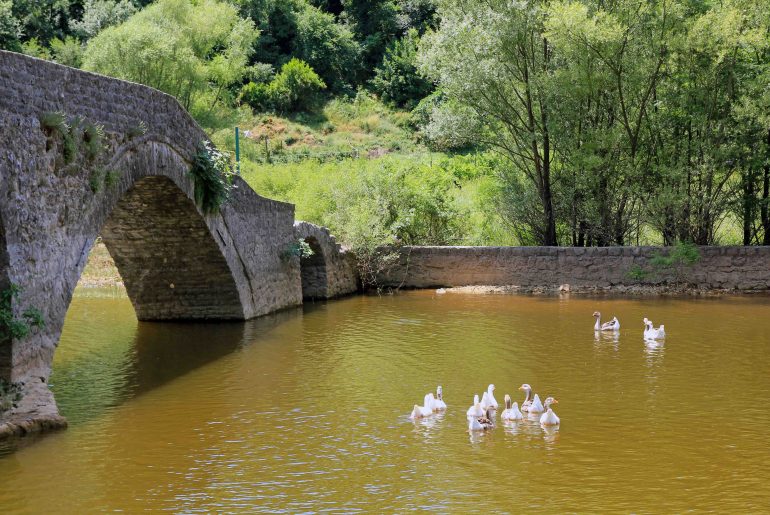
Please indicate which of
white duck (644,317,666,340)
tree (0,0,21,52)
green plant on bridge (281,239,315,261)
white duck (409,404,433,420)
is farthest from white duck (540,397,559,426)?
tree (0,0,21,52)

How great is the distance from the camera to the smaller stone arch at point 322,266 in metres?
20.9

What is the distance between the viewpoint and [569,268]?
2250cm

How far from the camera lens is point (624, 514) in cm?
713

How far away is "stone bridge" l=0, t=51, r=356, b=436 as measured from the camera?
32.2 feet

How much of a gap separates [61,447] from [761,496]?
6.27m

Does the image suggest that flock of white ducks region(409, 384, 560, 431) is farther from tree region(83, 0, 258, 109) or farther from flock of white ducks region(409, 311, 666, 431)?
tree region(83, 0, 258, 109)

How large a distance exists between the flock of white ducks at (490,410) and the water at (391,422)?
166mm

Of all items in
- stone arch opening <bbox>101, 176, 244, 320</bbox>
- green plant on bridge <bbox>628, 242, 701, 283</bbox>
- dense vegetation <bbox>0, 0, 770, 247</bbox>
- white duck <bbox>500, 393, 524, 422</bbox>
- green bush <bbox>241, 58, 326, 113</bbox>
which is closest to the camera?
white duck <bbox>500, 393, 524, 422</bbox>

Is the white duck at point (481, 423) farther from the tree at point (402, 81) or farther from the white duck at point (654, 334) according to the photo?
the tree at point (402, 81)

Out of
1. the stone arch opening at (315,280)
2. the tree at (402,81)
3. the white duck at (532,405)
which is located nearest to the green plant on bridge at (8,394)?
the white duck at (532,405)

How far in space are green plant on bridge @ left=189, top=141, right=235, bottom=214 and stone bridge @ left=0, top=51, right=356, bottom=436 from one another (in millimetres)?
162

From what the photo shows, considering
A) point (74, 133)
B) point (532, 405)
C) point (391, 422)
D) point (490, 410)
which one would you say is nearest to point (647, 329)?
point (532, 405)

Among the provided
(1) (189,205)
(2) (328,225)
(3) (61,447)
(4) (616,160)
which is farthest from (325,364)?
(4) (616,160)

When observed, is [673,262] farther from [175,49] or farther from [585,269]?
[175,49]
